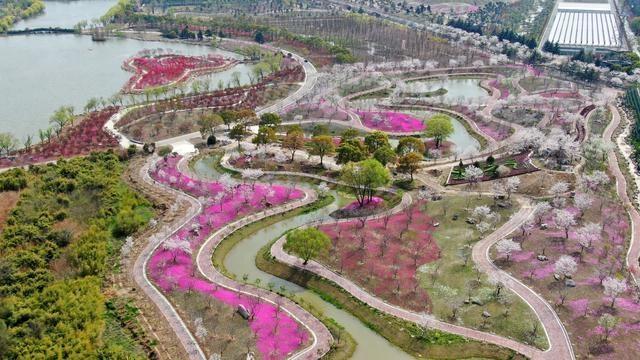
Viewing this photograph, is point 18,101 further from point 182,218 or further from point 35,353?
point 35,353

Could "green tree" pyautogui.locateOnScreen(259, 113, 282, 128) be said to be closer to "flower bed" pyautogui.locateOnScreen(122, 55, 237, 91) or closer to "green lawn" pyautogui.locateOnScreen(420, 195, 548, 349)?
"green lawn" pyautogui.locateOnScreen(420, 195, 548, 349)

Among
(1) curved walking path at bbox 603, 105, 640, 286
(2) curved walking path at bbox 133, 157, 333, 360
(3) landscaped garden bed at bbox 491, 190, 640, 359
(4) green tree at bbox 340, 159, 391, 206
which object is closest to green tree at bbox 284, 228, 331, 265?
(2) curved walking path at bbox 133, 157, 333, 360

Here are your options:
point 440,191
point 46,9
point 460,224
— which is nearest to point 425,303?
point 460,224

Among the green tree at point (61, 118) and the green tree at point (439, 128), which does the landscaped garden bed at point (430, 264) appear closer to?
the green tree at point (439, 128)

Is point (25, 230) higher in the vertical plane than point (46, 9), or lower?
lower

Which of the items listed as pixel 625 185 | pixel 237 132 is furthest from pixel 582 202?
pixel 237 132
